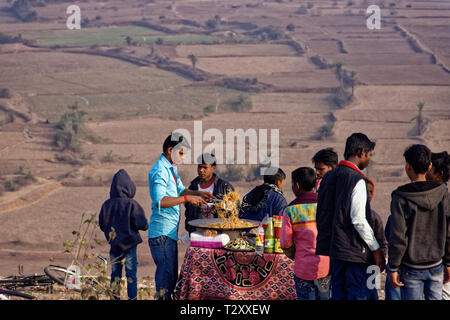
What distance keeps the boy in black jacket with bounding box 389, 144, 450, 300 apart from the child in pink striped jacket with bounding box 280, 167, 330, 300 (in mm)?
637

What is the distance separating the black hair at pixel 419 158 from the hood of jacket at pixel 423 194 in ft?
0.36

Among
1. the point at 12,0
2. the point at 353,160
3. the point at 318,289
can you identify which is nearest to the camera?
the point at 353,160

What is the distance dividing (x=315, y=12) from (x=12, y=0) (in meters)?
31.8

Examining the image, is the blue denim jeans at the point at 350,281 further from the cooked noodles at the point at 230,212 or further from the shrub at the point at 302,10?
the shrub at the point at 302,10

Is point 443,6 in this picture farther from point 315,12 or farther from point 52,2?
point 52,2

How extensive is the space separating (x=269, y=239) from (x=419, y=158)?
156 centimetres

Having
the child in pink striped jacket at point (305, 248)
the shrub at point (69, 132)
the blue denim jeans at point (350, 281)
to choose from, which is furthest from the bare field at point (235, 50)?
the blue denim jeans at point (350, 281)

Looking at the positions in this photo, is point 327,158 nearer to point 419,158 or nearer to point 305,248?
point 305,248

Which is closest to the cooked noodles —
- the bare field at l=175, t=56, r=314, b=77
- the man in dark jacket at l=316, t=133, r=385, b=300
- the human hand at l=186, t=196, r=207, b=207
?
the human hand at l=186, t=196, r=207, b=207

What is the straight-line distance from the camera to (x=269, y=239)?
18.0 ft

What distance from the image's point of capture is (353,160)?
4633 mm

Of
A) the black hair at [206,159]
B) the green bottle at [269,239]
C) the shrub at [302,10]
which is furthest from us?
the shrub at [302,10]

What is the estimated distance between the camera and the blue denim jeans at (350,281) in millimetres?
4531
